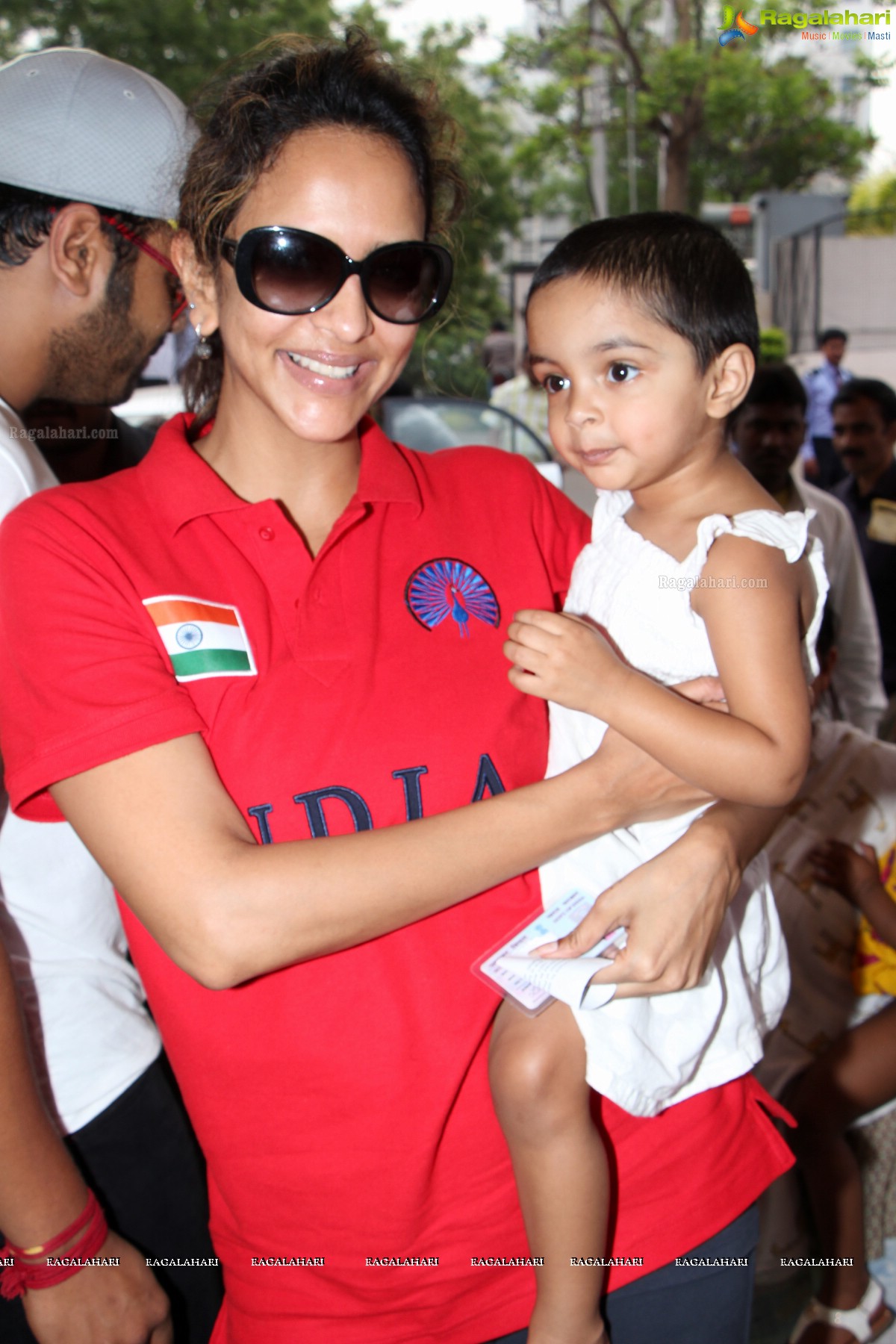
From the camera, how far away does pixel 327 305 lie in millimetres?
1602

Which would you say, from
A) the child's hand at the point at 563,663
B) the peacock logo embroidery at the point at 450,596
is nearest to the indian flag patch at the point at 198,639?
the peacock logo embroidery at the point at 450,596

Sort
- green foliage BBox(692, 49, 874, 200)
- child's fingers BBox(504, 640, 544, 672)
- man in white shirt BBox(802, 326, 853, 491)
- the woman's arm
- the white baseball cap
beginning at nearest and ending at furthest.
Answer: the woman's arm
child's fingers BBox(504, 640, 544, 672)
the white baseball cap
man in white shirt BBox(802, 326, 853, 491)
green foliage BBox(692, 49, 874, 200)

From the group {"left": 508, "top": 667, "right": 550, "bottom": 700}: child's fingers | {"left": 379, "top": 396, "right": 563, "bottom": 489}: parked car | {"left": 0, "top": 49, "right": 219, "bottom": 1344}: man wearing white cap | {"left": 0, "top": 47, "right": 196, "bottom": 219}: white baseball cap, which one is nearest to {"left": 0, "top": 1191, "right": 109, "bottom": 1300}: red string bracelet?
{"left": 0, "top": 49, "right": 219, "bottom": 1344}: man wearing white cap

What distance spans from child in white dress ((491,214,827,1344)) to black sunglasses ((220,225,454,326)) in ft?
1.05

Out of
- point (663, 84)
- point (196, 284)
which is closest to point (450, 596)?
point (196, 284)

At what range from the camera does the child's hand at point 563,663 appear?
1.57 meters

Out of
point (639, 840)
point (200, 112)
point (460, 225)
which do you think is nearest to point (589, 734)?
point (639, 840)

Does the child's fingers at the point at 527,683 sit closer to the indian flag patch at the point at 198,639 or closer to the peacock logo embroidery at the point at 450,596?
the peacock logo embroidery at the point at 450,596

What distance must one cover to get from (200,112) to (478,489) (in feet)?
2.97

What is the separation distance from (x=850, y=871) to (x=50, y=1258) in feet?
8.11

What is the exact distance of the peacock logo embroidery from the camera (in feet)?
5.56

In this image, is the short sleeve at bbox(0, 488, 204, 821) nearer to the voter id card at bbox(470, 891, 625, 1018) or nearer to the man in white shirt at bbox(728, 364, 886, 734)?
the voter id card at bbox(470, 891, 625, 1018)

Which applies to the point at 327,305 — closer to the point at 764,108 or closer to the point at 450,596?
the point at 450,596

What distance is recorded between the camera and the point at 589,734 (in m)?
1.75
